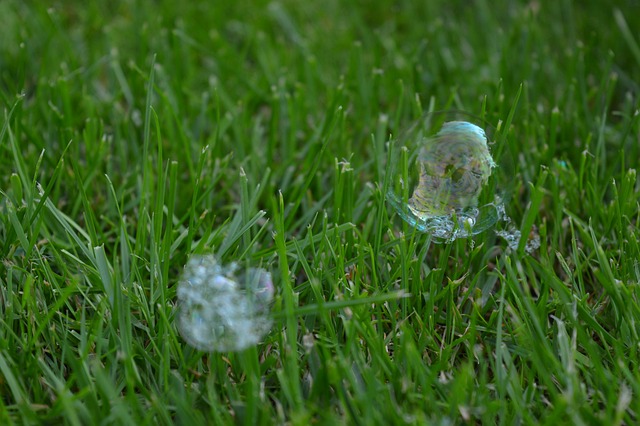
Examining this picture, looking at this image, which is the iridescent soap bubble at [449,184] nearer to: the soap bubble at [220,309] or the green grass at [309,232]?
the green grass at [309,232]

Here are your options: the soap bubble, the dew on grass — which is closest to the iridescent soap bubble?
the dew on grass

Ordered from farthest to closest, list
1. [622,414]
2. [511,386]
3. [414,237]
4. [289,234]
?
[289,234] → [414,237] → [511,386] → [622,414]

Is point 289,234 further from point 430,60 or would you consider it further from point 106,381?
point 430,60

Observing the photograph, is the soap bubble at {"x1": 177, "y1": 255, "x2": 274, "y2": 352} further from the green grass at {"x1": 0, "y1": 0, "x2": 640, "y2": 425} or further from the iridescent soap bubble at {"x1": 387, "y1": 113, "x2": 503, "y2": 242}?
the iridescent soap bubble at {"x1": 387, "y1": 113, "x2": 503, "y2": 242}

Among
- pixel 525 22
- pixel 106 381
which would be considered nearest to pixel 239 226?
pixel 106 381

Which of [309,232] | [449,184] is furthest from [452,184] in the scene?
[309,232]

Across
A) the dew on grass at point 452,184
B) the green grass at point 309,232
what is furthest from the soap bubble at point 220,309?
the dew on grass at point 452,184
